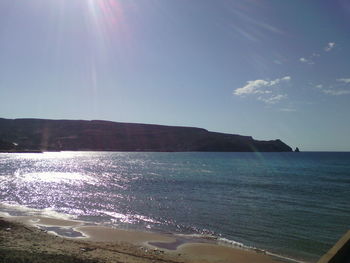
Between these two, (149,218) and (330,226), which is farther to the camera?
(149,218)

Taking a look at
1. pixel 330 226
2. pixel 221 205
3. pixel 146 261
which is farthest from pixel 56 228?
pixel 330 226

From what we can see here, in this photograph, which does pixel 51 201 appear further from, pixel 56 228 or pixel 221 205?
pixel 221 205

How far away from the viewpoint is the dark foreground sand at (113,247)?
14062mm

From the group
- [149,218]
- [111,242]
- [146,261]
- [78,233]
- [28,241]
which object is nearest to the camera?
[146,261]

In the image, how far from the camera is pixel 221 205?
3167 centimetres

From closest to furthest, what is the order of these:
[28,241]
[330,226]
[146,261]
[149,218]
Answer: [146,261] → [28,241] → [330,226] → [149,218]

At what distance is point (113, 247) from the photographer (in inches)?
675

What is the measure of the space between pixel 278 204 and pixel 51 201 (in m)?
20.9

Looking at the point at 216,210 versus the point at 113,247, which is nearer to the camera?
the point at 113,247

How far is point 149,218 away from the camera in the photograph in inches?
1016

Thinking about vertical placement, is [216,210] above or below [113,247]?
above

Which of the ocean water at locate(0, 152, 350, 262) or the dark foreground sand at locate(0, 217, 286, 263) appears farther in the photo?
the ocean water at locate(0, 152, 350, 262)

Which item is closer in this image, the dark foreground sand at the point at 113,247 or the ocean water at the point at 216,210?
the dark foreground sand at the point at 113,247

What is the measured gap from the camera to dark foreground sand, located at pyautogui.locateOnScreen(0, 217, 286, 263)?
1406 cm
